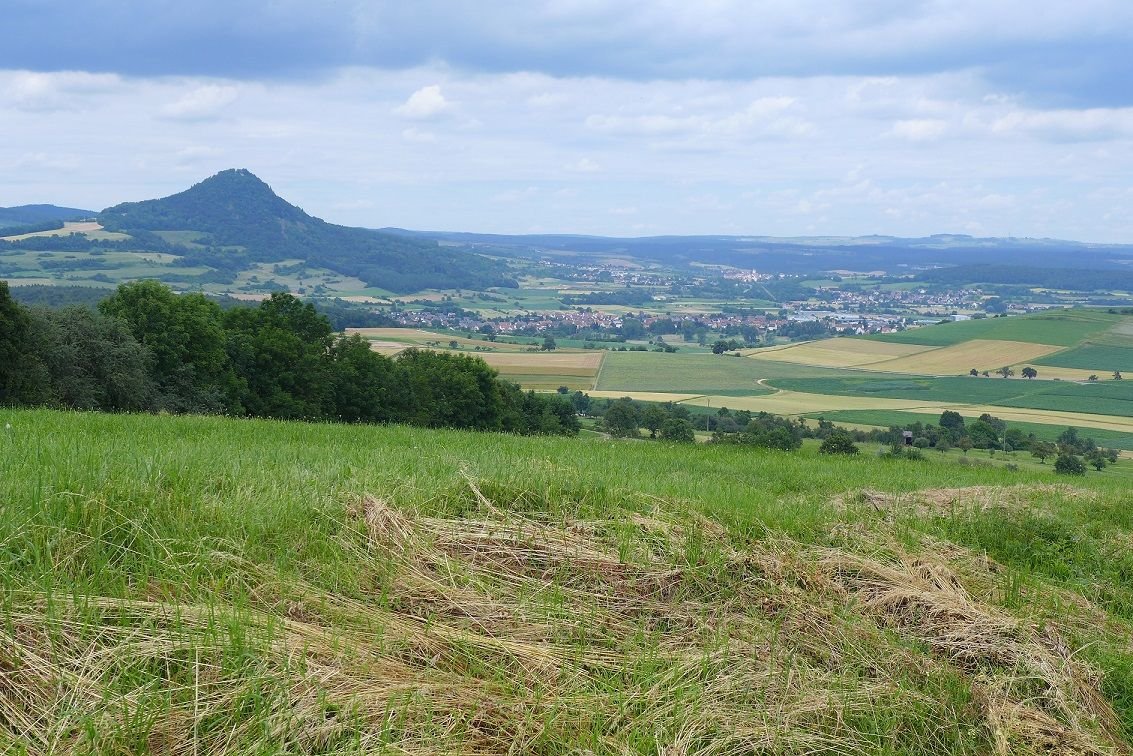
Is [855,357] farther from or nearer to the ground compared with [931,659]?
nearer to the ground

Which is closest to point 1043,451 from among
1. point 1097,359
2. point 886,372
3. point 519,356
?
point 886,372

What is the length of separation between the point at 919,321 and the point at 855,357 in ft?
161

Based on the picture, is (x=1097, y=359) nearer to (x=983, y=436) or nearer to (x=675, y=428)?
(x=983, y=436)

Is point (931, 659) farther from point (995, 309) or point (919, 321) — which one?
point (995, 309)

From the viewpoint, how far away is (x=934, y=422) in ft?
220

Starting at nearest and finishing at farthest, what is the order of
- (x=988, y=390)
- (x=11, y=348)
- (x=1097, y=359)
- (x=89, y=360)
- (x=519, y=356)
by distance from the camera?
(x=11, y=348), (x=89, y=360), (x=988, y=390), (x=519, y=356), (x=1097, y=359)

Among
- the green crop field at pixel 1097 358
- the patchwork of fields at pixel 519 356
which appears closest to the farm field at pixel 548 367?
the patchwork of fields at pixel 519 356

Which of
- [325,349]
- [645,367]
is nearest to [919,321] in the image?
[645,367]

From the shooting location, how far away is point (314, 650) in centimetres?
491

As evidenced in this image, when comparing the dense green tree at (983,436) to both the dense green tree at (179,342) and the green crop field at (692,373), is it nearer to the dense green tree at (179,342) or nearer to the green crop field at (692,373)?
the green crop field at (692,373)

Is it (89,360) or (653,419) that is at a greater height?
(89,360)

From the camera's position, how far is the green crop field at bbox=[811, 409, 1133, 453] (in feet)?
194

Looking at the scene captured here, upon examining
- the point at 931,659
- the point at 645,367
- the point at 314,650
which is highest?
the point at 314,650

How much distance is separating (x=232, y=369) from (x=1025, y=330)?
10053cm
